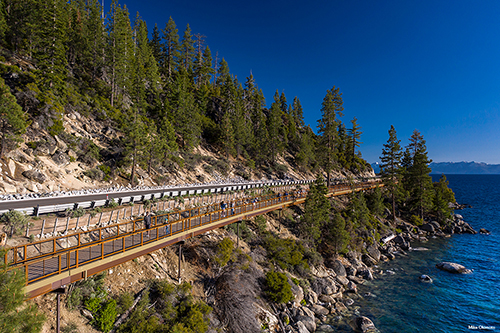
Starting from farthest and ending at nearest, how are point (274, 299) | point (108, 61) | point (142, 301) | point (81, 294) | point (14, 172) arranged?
point (108, 61), point (14, 172), point (274, 299), point (142, 301), point (81, 294)

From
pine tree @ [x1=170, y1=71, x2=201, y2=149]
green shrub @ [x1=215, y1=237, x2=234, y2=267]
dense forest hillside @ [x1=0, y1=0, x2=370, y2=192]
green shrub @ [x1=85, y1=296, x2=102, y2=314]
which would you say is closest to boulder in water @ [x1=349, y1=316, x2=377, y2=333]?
green shrub @ [x1=215, y1=237, x2=234, y2=267]

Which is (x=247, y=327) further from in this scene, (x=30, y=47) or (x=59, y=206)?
(x=30, y=47)

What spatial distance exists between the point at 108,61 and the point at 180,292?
168ft

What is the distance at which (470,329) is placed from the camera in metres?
18.1

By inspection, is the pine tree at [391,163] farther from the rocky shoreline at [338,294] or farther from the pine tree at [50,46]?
the pine tree at [50,46]

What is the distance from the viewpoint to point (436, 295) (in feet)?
75.0

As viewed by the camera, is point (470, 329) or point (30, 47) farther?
point (30, 47)

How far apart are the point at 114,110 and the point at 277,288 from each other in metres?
43.5

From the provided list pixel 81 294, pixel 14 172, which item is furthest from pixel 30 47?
pixel 81 294

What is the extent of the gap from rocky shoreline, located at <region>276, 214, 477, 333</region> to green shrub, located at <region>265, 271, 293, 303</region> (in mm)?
726

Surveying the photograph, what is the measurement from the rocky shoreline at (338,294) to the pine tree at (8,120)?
31.1 meters

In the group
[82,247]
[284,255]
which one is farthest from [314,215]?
[82,247]

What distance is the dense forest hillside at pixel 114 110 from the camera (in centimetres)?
2981

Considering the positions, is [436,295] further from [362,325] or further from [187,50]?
[187,50]
